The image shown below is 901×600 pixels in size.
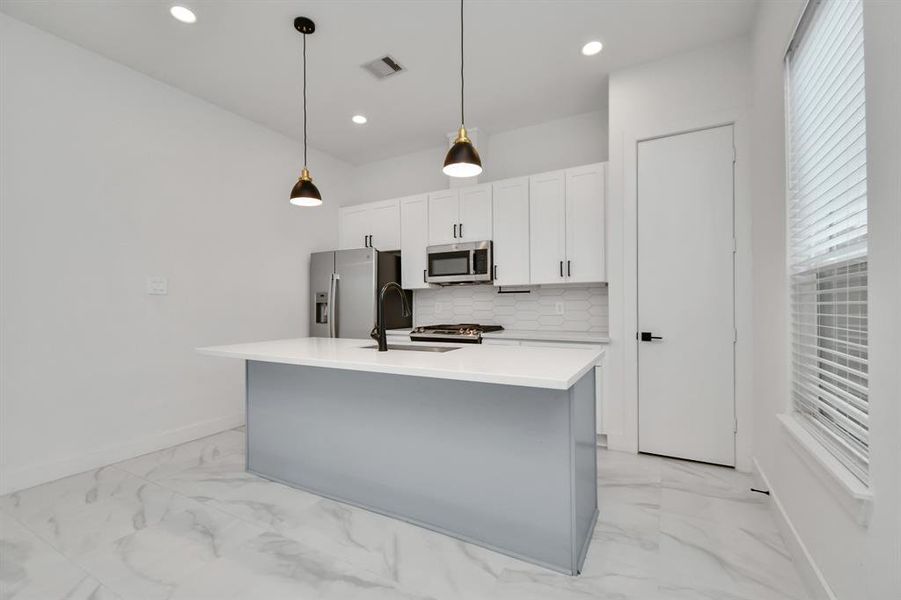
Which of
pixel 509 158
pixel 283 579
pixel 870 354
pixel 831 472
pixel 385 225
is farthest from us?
pixel 385 225

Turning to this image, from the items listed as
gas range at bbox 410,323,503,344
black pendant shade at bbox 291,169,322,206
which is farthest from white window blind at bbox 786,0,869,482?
black pendant shade at bbox 291,169,322,206

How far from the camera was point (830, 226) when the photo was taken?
1529 millimetres

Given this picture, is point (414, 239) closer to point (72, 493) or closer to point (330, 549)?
point (330, 549)

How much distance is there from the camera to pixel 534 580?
162 centimetres

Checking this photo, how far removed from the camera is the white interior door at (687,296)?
2.75 metres

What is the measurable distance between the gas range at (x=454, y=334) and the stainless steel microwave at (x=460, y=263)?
45cm

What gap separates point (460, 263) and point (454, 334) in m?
0.75

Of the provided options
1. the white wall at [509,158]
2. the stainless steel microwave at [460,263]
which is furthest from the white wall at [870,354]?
the stainless steel microwave at [460,263]

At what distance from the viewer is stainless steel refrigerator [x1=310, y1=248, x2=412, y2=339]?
4.11 meters

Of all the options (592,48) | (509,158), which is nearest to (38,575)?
(592,48)

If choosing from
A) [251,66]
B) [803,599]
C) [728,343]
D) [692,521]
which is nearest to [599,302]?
[728,343]

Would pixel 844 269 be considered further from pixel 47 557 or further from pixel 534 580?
pixel 47 557

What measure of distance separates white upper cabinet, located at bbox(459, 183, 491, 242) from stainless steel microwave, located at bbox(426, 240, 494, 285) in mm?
104

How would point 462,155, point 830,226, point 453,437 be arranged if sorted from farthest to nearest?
1. point 462,155
2. point 453,437
3. point 830,226
